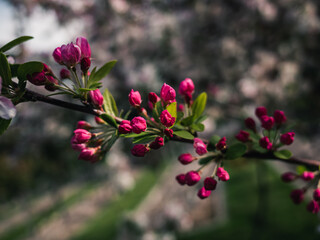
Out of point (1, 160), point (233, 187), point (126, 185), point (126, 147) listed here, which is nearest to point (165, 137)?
point (126, 147)

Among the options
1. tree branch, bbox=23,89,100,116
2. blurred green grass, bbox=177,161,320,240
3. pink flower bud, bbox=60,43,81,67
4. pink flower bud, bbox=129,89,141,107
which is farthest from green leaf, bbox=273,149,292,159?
blurred green grass, bbox=177,161,320,240

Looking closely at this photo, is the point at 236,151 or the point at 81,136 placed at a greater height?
the point at 81,136

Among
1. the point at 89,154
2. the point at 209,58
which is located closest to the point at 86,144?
the point at 89,154

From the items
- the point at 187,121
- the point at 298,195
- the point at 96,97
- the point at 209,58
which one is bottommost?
the point at 209,58

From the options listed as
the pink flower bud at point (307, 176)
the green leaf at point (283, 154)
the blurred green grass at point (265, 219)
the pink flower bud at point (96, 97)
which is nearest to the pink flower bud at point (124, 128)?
the pink flower bud at point (96, 97)

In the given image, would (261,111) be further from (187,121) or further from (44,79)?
(44,79)

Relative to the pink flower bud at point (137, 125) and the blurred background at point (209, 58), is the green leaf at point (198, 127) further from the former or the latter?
the blurred background at point (209, 58)
